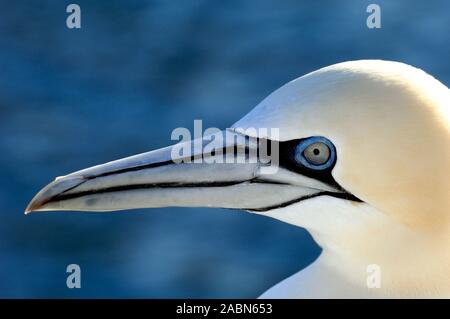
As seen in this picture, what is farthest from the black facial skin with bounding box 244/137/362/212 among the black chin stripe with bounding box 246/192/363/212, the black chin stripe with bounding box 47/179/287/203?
the black chin stripe with bounding box 47/179/287/203

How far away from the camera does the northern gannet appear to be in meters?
4.76

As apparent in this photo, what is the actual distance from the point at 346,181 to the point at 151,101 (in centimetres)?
819

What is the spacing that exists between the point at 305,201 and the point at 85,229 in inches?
267

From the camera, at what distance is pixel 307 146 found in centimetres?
493

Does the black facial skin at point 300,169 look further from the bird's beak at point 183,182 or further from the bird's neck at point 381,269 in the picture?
the bird's neck at point 381,269

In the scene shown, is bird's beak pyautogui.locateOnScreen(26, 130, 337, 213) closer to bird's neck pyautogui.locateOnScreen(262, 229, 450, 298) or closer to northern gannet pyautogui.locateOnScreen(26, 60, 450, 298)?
northern gannet pyautogui.locateOnScreen(26, 60, 450, 298)

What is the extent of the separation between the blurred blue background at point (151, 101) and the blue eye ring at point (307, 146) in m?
6.08

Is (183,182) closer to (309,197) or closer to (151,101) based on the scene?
(309,197)

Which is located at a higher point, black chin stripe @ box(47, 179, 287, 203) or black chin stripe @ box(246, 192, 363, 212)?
black chin stripe @ box(47, 179, 287, 203)

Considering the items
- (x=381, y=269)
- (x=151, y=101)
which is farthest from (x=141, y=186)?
(x=151, y=101)

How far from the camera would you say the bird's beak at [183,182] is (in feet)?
16.9

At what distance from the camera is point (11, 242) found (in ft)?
38.3

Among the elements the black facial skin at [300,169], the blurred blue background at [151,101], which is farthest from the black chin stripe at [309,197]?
the blurred blue background at [151,101]
